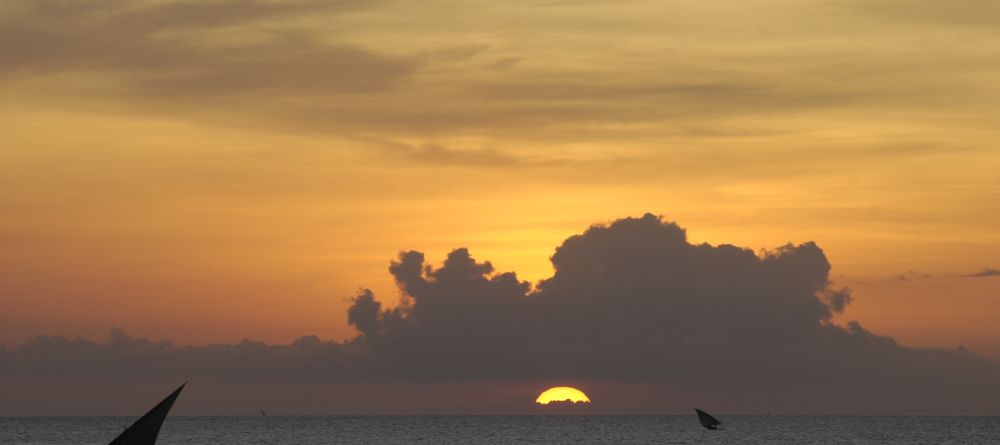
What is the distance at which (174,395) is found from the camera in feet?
325

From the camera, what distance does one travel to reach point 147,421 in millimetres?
103438

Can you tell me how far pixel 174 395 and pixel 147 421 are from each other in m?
5.74

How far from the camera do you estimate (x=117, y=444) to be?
10369 cm

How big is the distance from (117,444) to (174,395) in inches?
318

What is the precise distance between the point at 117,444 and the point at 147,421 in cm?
288
